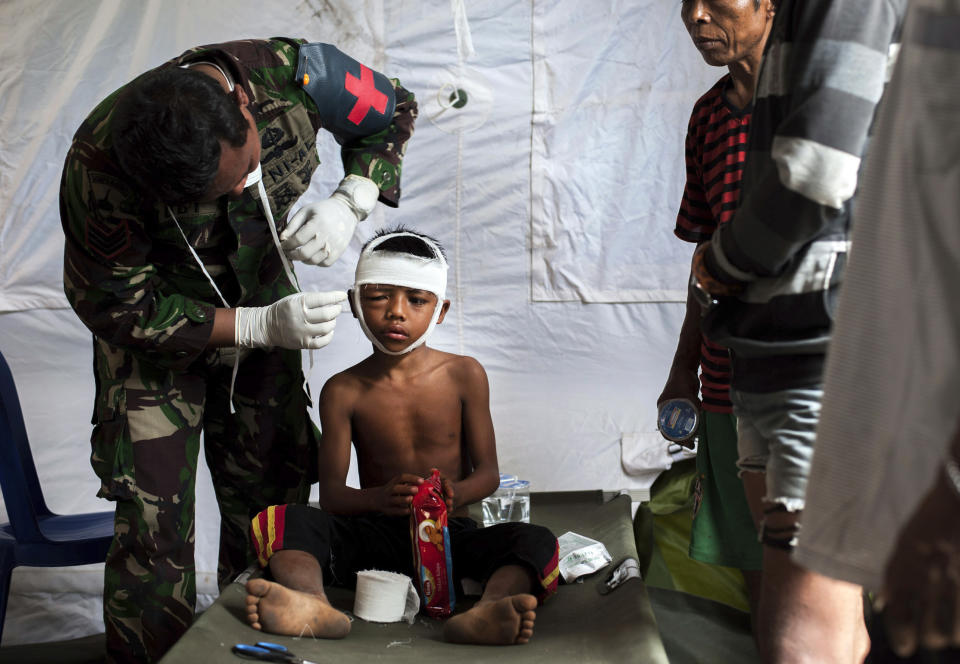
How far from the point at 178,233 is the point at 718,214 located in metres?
1.11

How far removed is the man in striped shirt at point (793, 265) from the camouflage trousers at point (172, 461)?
47.3 inches

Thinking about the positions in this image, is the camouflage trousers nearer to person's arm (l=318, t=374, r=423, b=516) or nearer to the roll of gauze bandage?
person's arm (l=318, t=374, r=423, b=516)

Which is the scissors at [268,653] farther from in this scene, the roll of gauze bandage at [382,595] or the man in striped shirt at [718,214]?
the man in striped shirt at [718,214]

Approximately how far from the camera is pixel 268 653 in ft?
5.02

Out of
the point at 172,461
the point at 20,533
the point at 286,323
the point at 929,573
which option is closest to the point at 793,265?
the point at 929,573

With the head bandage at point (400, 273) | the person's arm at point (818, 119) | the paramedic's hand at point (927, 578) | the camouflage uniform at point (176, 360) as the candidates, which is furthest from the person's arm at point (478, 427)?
the paramedic's hand at point (927, 578)

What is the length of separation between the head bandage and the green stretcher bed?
2.14 ft

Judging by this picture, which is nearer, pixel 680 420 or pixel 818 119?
pixel 818 119

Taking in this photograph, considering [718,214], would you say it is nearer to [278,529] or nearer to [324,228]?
[324,228]

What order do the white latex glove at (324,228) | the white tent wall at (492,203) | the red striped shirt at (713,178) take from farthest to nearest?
1. the white tent wall at (492,203)
2. the white latex glove at (324,228)
3. the red striped shirt at (713,178)

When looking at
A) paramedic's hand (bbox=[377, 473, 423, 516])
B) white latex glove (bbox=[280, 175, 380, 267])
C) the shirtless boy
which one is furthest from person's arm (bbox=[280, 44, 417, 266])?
paramedic's hand (bbox=[377, 473, 423, 516])

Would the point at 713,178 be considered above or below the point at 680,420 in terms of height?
above

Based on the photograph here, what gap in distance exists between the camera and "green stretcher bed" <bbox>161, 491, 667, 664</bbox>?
5.07 ft

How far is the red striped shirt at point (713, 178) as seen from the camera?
1.76m
